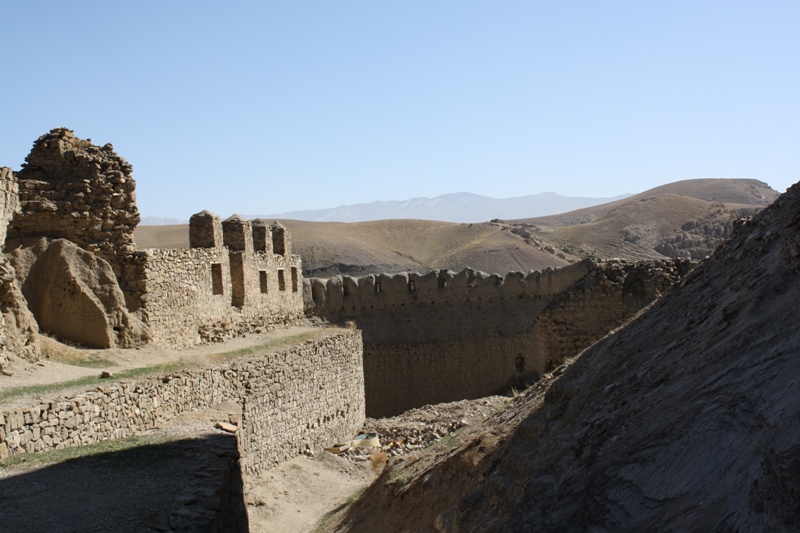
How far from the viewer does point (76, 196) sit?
12.8 meters

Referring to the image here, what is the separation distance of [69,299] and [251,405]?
10.3 feet

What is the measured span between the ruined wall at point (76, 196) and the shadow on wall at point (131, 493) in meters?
5.45

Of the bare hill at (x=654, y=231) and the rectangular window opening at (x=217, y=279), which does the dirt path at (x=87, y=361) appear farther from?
the bare hill at (x=654, y=231)

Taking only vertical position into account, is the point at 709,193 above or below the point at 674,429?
above

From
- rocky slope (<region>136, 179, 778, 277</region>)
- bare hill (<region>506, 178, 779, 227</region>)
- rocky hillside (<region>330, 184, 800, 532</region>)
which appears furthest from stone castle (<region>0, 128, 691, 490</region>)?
bare hill (<region>506, 178, 779, 227</region>)

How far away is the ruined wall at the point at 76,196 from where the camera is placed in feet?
41.4

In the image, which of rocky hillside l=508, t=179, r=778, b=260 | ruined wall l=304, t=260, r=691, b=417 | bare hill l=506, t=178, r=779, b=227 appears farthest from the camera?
bare hill l=506, t=178, r=779, b=227

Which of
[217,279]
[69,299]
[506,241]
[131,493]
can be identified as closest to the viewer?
[131,493]

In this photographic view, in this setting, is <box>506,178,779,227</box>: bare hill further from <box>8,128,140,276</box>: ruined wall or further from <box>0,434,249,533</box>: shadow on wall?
<box>0,434,249,533</box>: shadow on wall

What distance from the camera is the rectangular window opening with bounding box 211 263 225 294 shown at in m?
15.8

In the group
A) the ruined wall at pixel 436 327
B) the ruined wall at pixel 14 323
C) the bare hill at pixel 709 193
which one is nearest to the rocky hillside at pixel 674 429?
the ruined wall at pixel 14 323

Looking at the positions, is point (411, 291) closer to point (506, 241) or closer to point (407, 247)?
point (506, 241)

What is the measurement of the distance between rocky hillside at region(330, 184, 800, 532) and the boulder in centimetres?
668

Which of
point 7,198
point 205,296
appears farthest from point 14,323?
point 205,296
